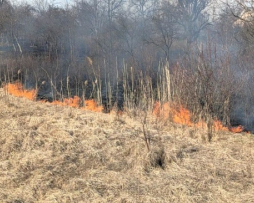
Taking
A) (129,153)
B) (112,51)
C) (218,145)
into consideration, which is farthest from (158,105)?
(112,51)

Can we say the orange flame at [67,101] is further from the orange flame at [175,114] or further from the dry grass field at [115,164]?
the dry grass field at [115,164]

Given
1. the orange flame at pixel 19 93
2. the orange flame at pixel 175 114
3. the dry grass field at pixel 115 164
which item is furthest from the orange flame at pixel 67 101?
the dry grass field at pixel 115 164

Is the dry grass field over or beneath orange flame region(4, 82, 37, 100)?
beneath

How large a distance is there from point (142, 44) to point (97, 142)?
15914mm

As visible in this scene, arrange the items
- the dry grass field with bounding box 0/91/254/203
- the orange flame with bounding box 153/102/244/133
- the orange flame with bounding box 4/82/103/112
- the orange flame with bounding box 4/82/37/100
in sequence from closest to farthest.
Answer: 1. the dry grass field with bounding box 0/91/254/203
2. the orange flame with bounding box 153/102/244/133
3. the orange flame with bounding box 4/82/103/112
4. the orange flame with bounding box 4/82/37/100

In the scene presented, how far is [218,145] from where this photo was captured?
4586 millimetres

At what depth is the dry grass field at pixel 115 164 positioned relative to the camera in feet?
9.87

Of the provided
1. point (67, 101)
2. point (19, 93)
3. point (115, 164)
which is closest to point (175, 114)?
point (115, 164)

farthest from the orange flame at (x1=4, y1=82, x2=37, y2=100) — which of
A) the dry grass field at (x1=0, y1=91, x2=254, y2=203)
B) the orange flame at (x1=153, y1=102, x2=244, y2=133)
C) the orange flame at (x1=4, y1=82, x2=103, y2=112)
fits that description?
the orange flame at (x1=153, y1=102, x2=244, y2=133)

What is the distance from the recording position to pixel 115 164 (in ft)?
12.2

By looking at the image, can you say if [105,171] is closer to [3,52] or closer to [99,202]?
[99,202]

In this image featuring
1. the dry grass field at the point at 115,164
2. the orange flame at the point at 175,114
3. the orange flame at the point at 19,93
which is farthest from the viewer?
the orange flame at the point at 19,93

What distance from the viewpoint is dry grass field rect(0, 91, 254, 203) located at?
3008 millimetres

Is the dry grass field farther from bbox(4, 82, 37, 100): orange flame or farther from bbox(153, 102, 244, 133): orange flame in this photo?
bbox(4, 82, 37, 100): orange flame
